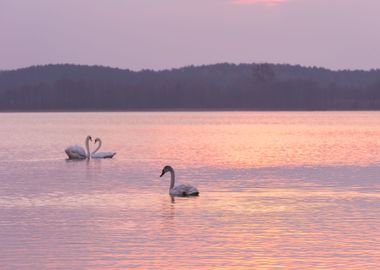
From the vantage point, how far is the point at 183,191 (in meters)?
31.2

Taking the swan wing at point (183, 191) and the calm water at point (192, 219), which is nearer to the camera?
the calm water at point (192, 219)

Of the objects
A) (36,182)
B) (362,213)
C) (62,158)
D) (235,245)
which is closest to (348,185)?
(362,213)

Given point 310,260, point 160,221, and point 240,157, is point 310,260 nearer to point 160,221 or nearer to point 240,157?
point 160,221

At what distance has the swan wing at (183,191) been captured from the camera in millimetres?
31188

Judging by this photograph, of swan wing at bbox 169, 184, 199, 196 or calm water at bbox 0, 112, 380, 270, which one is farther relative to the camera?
swan wing at bbox 169, 184, 199, 196

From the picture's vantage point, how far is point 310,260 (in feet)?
63.3

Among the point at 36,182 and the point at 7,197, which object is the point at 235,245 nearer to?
the point at 7,197

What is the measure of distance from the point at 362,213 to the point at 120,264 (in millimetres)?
10094

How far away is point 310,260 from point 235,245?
2311 mm

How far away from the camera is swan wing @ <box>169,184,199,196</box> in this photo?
3119 centimetres

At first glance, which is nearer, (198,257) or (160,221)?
(198,257)

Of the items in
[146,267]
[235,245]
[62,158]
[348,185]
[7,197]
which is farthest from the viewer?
[62,158]

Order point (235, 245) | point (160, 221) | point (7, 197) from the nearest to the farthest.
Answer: point (235, 245), point (160, 221), point (7, 197)

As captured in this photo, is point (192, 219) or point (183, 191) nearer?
point (192, 219)
